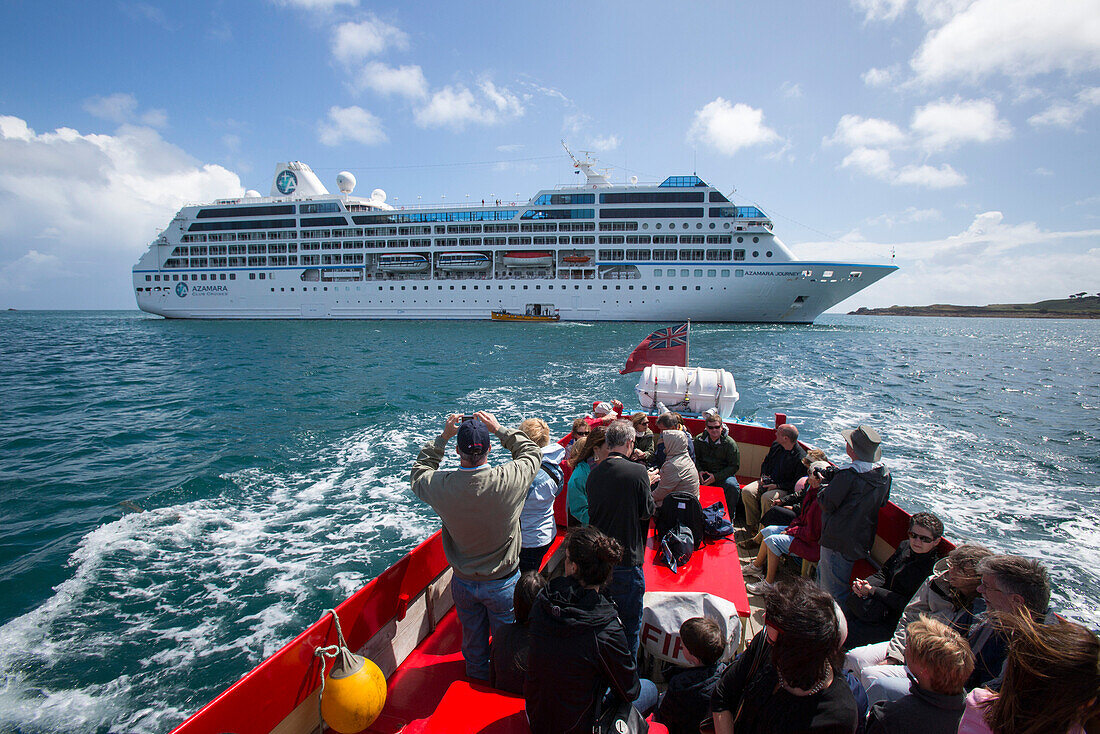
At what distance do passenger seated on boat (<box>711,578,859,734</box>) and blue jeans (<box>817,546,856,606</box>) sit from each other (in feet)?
7.93

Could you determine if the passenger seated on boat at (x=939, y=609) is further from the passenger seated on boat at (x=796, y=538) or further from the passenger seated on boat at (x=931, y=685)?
the passenger seated on boat at (x=796, y=538)

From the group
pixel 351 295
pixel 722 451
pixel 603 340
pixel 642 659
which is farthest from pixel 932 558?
pixel 351 295

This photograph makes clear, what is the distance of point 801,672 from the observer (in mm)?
1826

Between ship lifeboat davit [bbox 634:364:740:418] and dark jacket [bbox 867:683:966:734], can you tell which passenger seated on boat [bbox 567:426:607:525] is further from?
ship lifeboat davit [bbox 634:364:740:418]

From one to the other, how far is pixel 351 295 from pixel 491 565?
5454cm

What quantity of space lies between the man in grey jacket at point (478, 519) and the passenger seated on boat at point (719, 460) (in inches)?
144

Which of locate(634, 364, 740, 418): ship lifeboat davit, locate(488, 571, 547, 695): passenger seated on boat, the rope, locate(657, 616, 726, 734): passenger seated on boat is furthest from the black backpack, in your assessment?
locate(634, 364, 740, 418): ship lifeboat davit

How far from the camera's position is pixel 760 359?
85.2 feet

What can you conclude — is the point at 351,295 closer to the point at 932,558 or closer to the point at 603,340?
the point at 603,340

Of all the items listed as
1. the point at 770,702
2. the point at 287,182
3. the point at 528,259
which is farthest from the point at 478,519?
the point at 287,182

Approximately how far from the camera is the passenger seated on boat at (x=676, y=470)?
4250mm

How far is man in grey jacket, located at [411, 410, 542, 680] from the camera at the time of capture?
2850mm

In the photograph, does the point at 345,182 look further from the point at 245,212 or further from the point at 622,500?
the point at 622,500

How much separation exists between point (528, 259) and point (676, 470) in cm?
4783
